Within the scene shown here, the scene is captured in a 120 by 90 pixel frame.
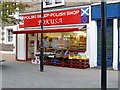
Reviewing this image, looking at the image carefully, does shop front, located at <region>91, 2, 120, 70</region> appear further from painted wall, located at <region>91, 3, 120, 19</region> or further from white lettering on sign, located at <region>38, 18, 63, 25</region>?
white lettering on sign, located at <region>38, 18, 63, 25</region>

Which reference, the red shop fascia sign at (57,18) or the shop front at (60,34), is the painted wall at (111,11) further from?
the red shop fascia sign at (57,18)

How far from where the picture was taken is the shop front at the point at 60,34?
1931 centimetres

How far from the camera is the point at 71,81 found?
520 inches

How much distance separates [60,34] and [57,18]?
1.06 meters

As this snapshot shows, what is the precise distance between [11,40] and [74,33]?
37.4 feet

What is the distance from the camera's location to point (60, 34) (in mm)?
20969

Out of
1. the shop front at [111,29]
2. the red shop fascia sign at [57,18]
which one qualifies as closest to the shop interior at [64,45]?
the red shop fascia sign at [57,18]

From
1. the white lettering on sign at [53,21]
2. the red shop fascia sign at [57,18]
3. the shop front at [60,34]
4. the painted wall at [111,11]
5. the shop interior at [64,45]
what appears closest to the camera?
the painted wall at [111,11]

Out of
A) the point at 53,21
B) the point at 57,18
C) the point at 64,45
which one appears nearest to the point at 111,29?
the point at 64,45

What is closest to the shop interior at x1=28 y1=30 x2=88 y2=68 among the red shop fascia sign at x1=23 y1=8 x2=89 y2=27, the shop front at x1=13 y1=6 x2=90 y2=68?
the shop front at x1=13 y1=6 x2=90 y2=68

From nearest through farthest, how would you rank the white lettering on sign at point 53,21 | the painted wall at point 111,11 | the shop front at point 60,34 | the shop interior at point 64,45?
1. the painted wall at point 111,11
2. the shop front at point 60,34
3. the shop interior at point 64,45
4. the white lettering on sign at point 53,21

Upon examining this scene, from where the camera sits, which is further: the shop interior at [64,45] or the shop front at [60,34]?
the shop interior at [64,45]

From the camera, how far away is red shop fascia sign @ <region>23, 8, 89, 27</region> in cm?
1978

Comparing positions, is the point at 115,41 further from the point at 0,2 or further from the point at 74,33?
the point at 0,2
